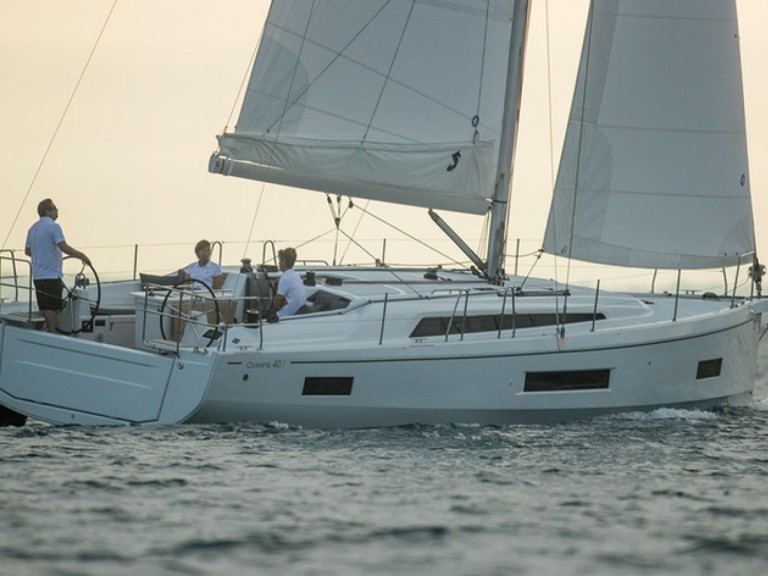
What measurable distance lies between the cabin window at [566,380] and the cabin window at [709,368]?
1.58 m

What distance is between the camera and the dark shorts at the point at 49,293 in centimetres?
1455

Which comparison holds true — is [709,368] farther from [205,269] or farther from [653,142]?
[205,269]

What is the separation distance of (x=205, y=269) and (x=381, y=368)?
2834mm

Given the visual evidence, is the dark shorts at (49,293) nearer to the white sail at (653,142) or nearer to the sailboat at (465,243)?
the sailboat at (465,243)

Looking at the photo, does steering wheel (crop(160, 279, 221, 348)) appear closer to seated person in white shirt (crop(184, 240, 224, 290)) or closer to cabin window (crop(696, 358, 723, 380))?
seated person in white shirt (crop(184, 240, 224, 290))

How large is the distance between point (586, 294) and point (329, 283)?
298 centimetres

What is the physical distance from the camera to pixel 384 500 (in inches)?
454

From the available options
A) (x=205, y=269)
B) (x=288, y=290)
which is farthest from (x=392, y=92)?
(x=288, y=290)

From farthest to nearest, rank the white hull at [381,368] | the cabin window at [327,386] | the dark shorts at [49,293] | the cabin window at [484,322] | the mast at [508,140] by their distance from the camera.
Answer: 1. the mast at [508,140]
2. the cabin window at [484,322]
3. the dark shorts at [49,293]
4. the cabin window at [327,386]
5. the white hull at [381,368]

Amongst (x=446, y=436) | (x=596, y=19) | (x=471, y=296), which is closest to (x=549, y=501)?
(x=446, y=436)

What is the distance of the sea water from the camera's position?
9820 millimetres

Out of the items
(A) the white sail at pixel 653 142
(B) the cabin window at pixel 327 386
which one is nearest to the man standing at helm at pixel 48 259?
(B) the cabin window at pixel 327 386

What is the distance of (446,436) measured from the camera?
14.3 meters

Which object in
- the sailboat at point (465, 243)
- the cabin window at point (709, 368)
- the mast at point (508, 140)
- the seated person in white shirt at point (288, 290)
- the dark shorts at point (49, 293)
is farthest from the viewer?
the mast at point (508, 140)
